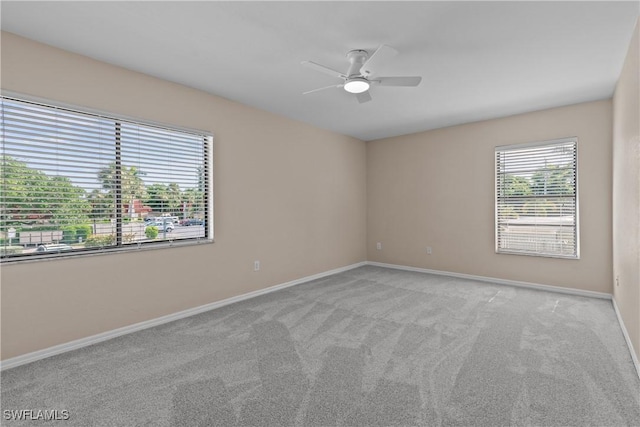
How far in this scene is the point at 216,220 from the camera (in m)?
3.71

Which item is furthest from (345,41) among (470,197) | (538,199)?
(538,199)

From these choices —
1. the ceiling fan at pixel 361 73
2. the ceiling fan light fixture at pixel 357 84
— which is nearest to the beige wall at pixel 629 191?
the ceiling fan at pixel 361 73

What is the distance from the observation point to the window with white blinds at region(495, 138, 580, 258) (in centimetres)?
415

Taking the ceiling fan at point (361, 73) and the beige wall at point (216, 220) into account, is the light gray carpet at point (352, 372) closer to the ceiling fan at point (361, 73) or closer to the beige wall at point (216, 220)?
the beige wall at point (216, 220)

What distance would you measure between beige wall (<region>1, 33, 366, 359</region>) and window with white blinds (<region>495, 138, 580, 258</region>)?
2.49m

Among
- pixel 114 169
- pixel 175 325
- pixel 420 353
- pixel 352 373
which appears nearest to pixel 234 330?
pixel 175 325

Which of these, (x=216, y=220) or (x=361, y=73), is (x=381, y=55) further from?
(x=216, y=220)

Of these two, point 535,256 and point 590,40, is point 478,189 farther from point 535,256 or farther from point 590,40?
point 590,40

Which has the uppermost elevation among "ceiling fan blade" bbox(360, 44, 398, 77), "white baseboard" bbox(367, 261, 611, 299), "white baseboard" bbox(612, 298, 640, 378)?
"ceiling fan blade" bbox(360, 44, 398, 77)

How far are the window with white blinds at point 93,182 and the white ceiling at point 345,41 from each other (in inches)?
24.5

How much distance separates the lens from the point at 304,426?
1681mm

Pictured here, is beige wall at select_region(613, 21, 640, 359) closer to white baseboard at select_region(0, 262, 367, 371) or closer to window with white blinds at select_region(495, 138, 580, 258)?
window with white blinds at select_region(495, 138, 580, 258)

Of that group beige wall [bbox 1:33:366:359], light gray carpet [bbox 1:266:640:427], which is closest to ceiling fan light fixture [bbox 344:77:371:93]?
beige wall [bbox 1:33:366:359]

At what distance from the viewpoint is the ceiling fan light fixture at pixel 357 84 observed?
2.70m
